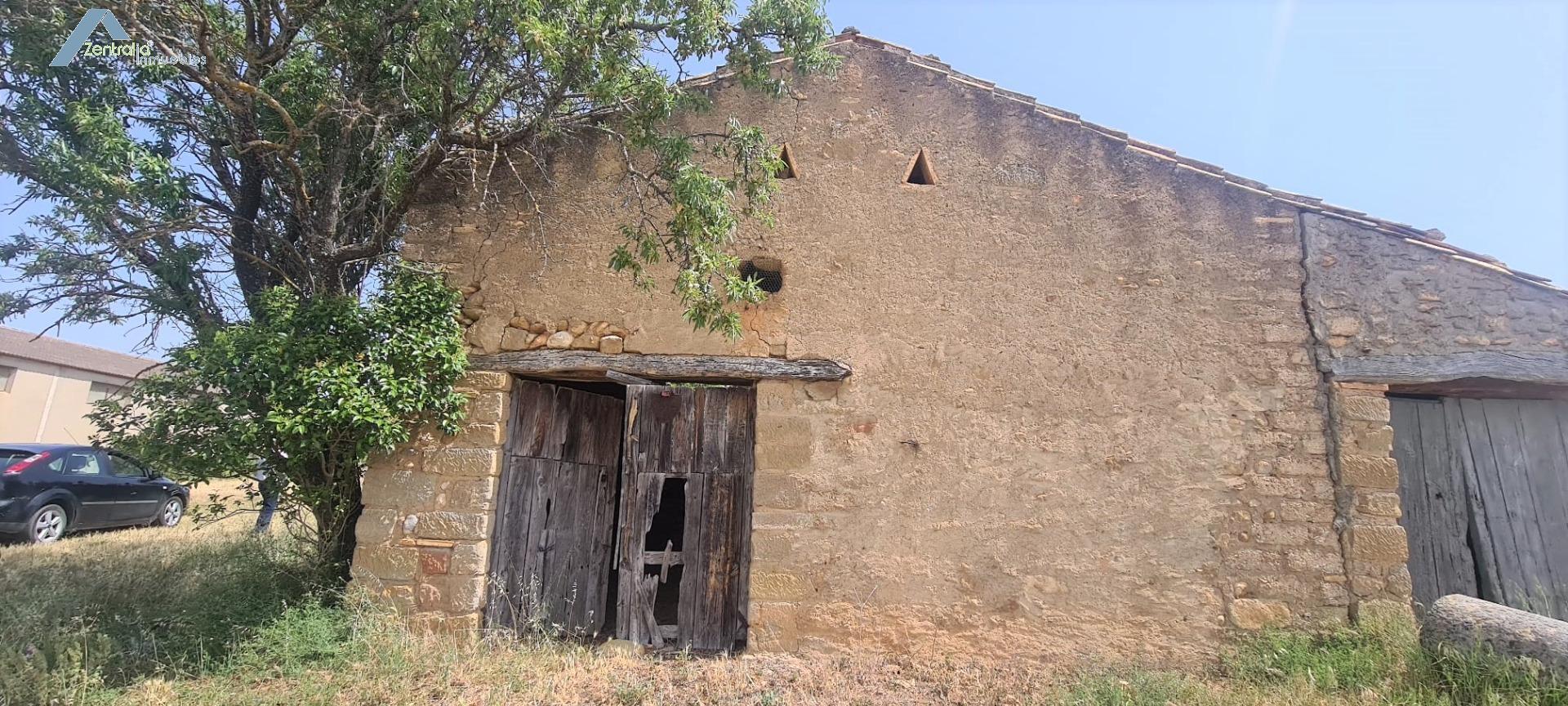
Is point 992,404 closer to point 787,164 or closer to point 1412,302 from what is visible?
point 787,164

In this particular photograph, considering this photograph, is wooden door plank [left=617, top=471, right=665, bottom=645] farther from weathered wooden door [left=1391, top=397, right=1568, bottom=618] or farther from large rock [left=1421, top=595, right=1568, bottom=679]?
weathered wooden door [left=1391, top=397, right=1568, bottom=618]

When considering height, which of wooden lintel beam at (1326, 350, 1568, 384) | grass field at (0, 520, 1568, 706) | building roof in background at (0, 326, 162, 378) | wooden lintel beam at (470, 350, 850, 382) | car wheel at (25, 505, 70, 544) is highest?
building roof in background at (0, 326, 162, 378)

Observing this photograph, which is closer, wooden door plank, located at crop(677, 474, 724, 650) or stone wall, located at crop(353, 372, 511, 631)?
stone wall, located at crop(353, 372, 511, 631)

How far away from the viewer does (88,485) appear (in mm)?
8992

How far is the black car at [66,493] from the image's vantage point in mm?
8117

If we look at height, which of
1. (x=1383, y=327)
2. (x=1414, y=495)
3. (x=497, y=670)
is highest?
(x=1383, y=327)

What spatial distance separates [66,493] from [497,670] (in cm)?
784

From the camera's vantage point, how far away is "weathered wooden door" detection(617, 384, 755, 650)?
541 centimetres

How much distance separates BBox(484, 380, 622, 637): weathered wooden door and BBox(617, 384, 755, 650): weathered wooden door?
65 cm

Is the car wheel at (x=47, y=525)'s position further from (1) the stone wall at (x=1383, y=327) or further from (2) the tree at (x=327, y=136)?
Result: (1) the stone wall at (x=1383, y=327)

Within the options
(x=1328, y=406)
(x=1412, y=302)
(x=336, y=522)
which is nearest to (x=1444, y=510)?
(x=1328, y=406)

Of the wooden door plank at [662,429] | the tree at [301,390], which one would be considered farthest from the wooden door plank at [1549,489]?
the tree at [301,390]

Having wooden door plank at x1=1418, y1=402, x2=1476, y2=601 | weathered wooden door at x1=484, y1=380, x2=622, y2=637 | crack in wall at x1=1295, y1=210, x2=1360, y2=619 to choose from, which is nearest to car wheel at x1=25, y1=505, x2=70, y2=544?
weathered wooden door at x1=484, y1=380, x2=622, y2=637

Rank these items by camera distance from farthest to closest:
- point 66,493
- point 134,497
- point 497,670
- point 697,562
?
point 134,497
point 66,493
point 697,562
point 497,670
